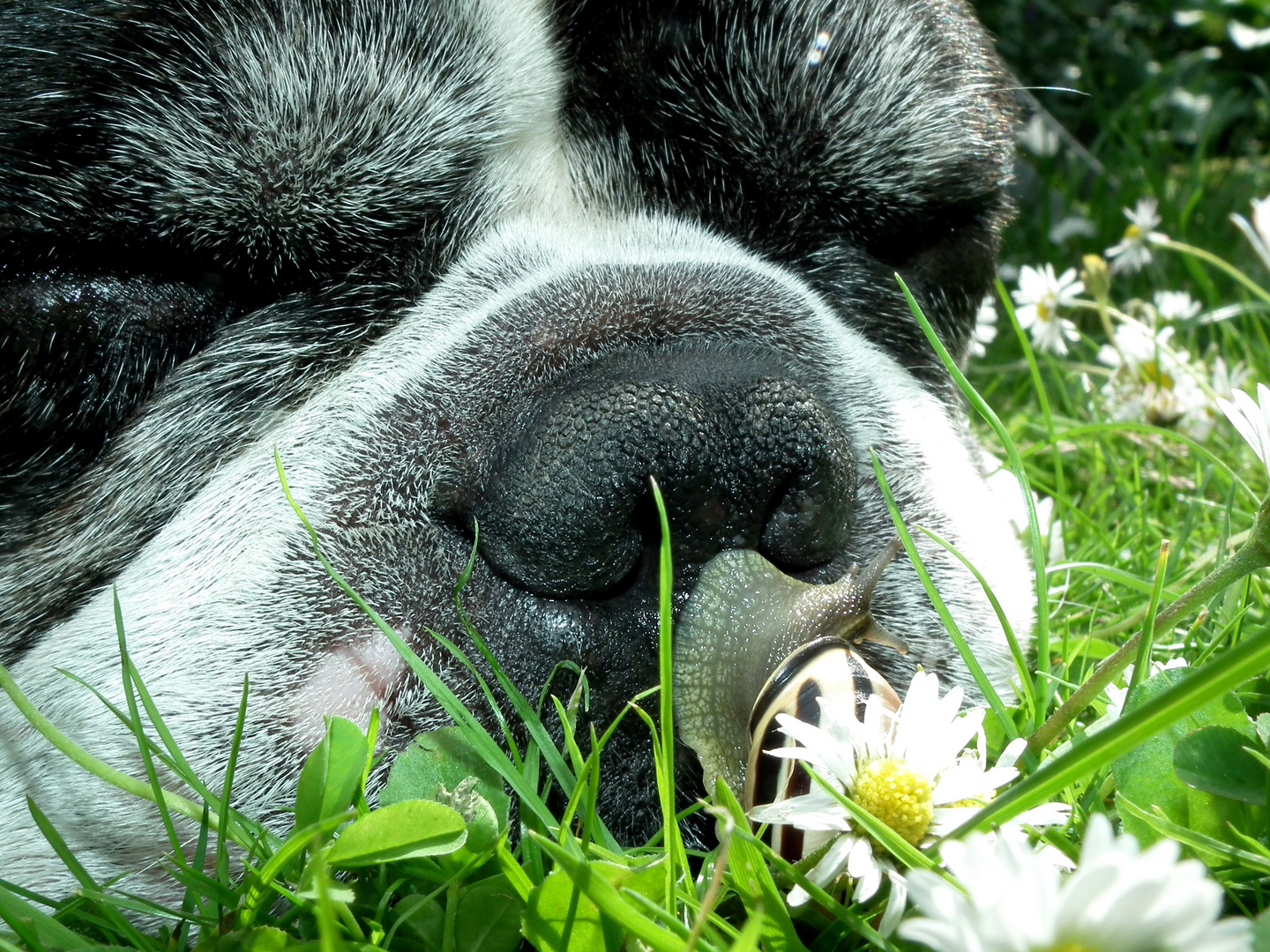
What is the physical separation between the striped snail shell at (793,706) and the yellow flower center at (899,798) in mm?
91

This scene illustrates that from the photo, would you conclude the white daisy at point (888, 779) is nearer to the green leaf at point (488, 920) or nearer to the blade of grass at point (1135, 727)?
the blade of grass at point (1135, 727)

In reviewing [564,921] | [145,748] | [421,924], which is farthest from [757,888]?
[145,748]

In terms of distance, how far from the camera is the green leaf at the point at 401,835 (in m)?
1.17

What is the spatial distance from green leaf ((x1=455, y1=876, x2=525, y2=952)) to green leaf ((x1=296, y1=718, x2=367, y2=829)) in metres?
0.17

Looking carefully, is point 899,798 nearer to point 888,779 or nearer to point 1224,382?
point 888,779

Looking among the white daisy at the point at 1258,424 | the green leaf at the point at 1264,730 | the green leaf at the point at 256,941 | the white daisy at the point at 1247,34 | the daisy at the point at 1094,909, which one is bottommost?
the white daisy at the point at 1247,34

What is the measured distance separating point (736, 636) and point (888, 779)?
348 millimetres

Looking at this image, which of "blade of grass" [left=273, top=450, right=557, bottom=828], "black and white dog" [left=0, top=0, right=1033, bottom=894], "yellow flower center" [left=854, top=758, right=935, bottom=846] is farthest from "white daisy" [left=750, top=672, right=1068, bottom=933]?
"black and white dog" [left=0, top=0, right=1033, bottom=894]

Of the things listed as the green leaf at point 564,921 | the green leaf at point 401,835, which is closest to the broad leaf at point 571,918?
the green leaf at point 564,921

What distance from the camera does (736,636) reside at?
1.50m

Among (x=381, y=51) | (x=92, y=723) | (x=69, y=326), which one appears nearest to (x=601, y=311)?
(x=381, y=51)

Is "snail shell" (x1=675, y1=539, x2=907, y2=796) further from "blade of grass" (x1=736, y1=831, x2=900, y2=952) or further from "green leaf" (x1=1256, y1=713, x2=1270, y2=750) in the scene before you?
"green leaf" (x1=1256, y1=713, x2=1270, y2=750)

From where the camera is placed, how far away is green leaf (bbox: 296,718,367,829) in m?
1.25

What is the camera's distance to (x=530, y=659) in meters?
1.51
